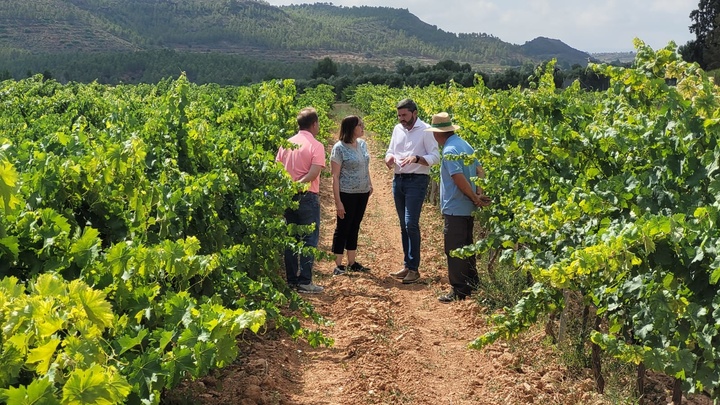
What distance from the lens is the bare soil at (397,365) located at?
4.91 metres

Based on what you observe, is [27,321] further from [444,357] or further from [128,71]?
[128,71]

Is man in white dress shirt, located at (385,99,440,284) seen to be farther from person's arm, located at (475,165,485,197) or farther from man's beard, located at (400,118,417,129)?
person's arm, located at (475,165,485,197)

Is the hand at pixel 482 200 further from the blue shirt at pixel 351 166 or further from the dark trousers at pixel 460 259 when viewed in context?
the blue shirt at pixel 351 166

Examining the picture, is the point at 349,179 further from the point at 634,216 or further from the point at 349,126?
the point at 634,216

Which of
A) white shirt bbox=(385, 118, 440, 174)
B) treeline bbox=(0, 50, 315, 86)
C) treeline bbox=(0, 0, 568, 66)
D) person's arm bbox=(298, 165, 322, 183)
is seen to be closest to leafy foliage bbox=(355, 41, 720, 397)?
white shirt bbox=(385, 118, 440, 174)

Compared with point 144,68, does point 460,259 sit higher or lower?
lower

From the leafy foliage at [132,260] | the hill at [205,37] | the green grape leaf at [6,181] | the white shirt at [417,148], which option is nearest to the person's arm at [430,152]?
the white shirt at [417,148]

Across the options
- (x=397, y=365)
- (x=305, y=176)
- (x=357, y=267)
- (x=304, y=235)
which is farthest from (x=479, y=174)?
(x=397, y=365)

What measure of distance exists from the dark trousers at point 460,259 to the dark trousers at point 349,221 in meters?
1.14

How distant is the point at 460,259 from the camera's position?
6.84 m

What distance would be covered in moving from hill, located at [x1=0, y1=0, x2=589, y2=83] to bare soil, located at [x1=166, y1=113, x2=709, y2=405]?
82403 millimetres

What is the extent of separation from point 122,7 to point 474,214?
165 meters

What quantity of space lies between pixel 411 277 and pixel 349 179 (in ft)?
4.00

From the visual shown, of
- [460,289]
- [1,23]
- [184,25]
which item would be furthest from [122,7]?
[460,289]
